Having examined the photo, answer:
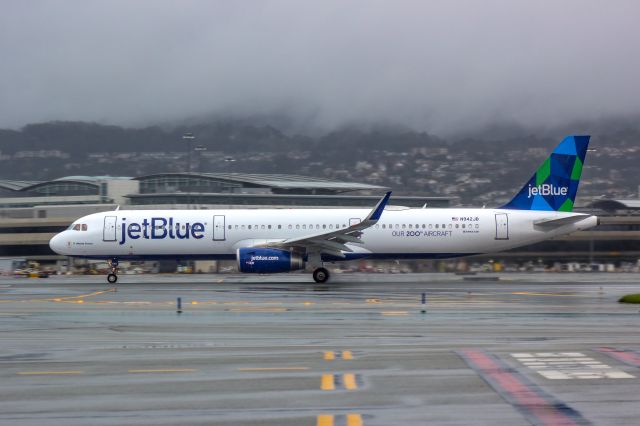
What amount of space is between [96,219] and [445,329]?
26319mm

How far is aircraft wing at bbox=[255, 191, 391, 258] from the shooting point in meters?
38.1

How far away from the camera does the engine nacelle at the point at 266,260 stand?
38.4 meters

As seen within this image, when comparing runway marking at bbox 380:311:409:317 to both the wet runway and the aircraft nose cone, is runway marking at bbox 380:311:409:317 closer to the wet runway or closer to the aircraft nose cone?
the wet runway

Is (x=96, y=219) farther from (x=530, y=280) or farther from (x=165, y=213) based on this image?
(x=530, y=280)

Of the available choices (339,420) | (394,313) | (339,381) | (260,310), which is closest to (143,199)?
(260,310)

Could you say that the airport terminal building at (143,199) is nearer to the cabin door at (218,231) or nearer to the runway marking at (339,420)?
the cabin door at (218,231)

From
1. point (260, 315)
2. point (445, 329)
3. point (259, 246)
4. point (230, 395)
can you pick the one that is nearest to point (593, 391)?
point (230, 395)

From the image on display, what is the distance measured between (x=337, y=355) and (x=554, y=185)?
29.5m

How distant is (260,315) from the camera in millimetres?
24859

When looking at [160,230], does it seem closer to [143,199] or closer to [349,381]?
[349,381]

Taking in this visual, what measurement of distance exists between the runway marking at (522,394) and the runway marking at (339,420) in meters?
2.17

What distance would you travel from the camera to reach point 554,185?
4322 cm

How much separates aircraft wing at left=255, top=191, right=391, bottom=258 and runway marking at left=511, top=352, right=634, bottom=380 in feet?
71.1

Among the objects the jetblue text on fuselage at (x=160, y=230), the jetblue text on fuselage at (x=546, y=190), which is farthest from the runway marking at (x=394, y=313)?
the jetblue text on fuselage at (x=546, y=190)
